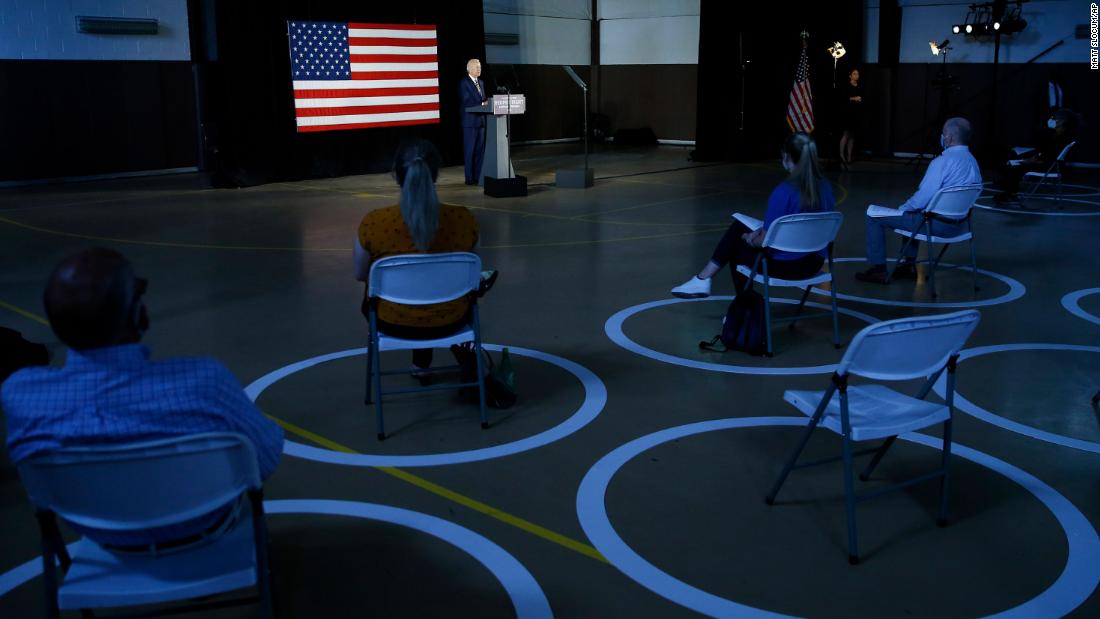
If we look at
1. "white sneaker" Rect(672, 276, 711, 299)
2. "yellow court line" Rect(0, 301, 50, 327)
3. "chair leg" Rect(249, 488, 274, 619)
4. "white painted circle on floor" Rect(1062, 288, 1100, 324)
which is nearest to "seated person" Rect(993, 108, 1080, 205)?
"white painted circle on floor" Rect(1062, 288, 1100, 324)

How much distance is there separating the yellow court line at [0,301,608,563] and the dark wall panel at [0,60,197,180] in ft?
34.7

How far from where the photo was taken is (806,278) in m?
5.15

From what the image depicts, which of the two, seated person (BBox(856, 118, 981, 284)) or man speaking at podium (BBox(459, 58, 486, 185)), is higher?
man speaking at podium (BBox(459, 58, 486, 185))

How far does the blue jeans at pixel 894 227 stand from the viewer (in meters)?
6.55

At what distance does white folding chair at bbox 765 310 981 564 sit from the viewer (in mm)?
2771

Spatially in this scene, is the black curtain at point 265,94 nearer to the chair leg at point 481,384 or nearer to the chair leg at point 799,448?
the chair leg at point 481,384

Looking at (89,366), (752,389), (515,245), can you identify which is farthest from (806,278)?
(89,366)

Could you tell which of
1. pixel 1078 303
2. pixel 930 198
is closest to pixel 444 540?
pixel 930 198

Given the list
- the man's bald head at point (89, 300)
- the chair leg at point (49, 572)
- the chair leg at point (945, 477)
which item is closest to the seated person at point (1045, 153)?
the chair leg at point (945, 477)

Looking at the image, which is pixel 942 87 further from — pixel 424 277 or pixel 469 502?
pixel 469 502

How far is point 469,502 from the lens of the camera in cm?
332

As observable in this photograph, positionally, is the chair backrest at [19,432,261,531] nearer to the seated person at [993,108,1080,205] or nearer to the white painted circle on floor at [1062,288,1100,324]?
the white painted circle on floor at [1062,288,1100,324]

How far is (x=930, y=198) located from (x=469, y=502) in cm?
469

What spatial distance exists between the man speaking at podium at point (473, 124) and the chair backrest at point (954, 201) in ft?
23.5
